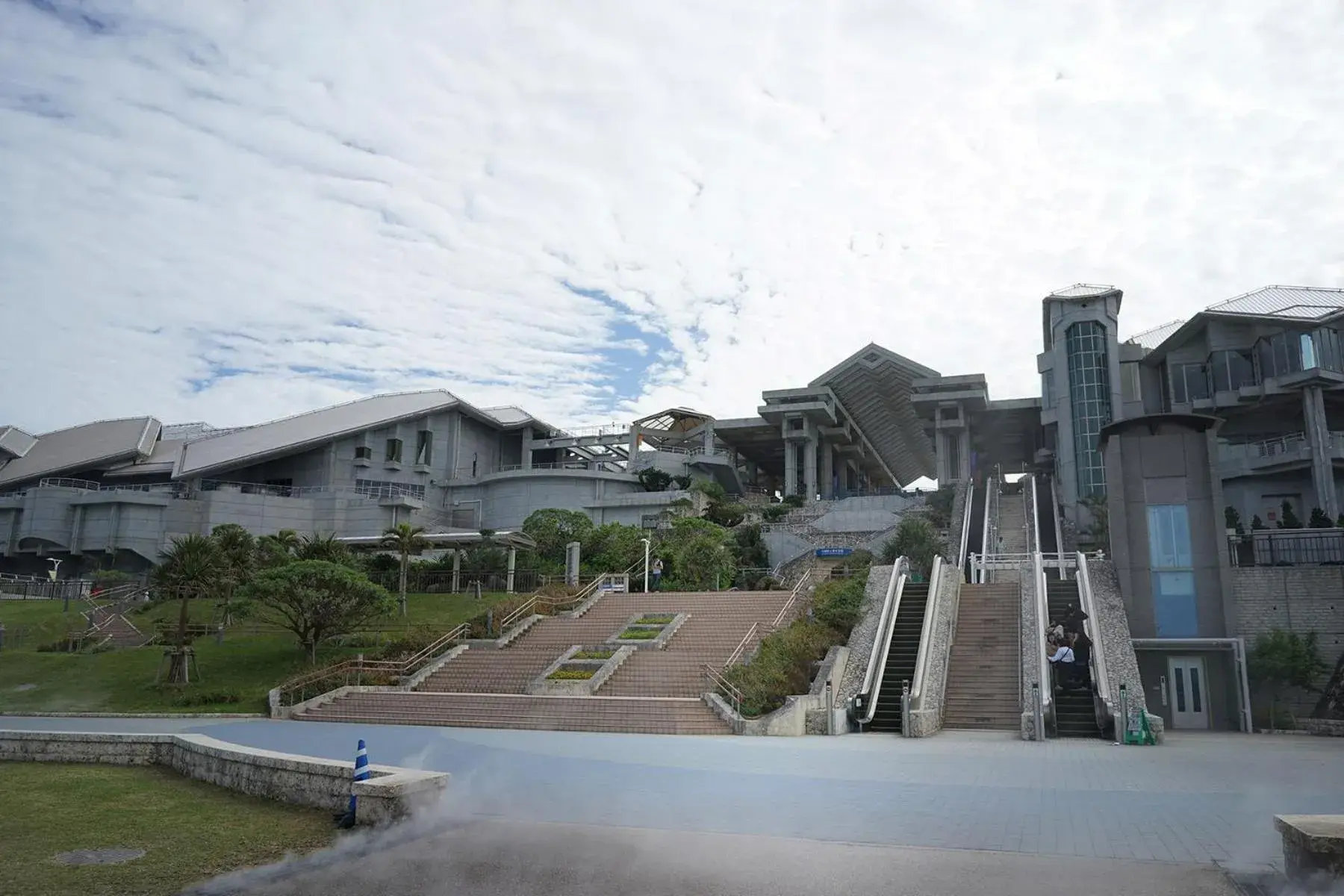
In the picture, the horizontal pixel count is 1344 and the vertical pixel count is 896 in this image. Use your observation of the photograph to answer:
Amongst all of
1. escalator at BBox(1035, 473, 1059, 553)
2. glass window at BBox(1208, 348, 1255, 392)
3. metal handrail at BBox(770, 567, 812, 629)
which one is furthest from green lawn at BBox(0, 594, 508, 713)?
glass window at BBox(1208, 348, 1255, 392)

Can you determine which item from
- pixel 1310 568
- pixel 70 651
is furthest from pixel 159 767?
pixel 1310 568

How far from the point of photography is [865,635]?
20828mm

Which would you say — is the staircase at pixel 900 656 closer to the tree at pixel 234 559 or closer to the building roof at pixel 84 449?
the tree at pixel 234 559

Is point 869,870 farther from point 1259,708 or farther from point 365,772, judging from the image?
point 1259,708

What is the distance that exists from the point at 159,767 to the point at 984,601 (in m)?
17.5

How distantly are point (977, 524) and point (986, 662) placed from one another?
72.1 feet

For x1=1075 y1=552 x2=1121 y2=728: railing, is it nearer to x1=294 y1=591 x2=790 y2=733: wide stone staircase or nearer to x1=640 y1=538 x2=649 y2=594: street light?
x1=294 y1=591 x2=790 y2=733: wide stone staircase

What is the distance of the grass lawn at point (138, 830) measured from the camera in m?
7.43

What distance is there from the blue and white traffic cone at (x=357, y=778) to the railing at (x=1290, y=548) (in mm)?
22163

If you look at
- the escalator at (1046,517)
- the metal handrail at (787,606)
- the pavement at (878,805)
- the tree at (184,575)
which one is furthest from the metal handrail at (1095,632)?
the tree at (184,575)

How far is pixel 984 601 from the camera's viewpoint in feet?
74.5

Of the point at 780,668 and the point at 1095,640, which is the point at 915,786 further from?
the point at 1095,640

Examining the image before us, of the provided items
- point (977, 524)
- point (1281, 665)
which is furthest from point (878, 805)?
point (977, 524)

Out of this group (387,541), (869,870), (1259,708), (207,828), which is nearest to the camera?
(869,870)
